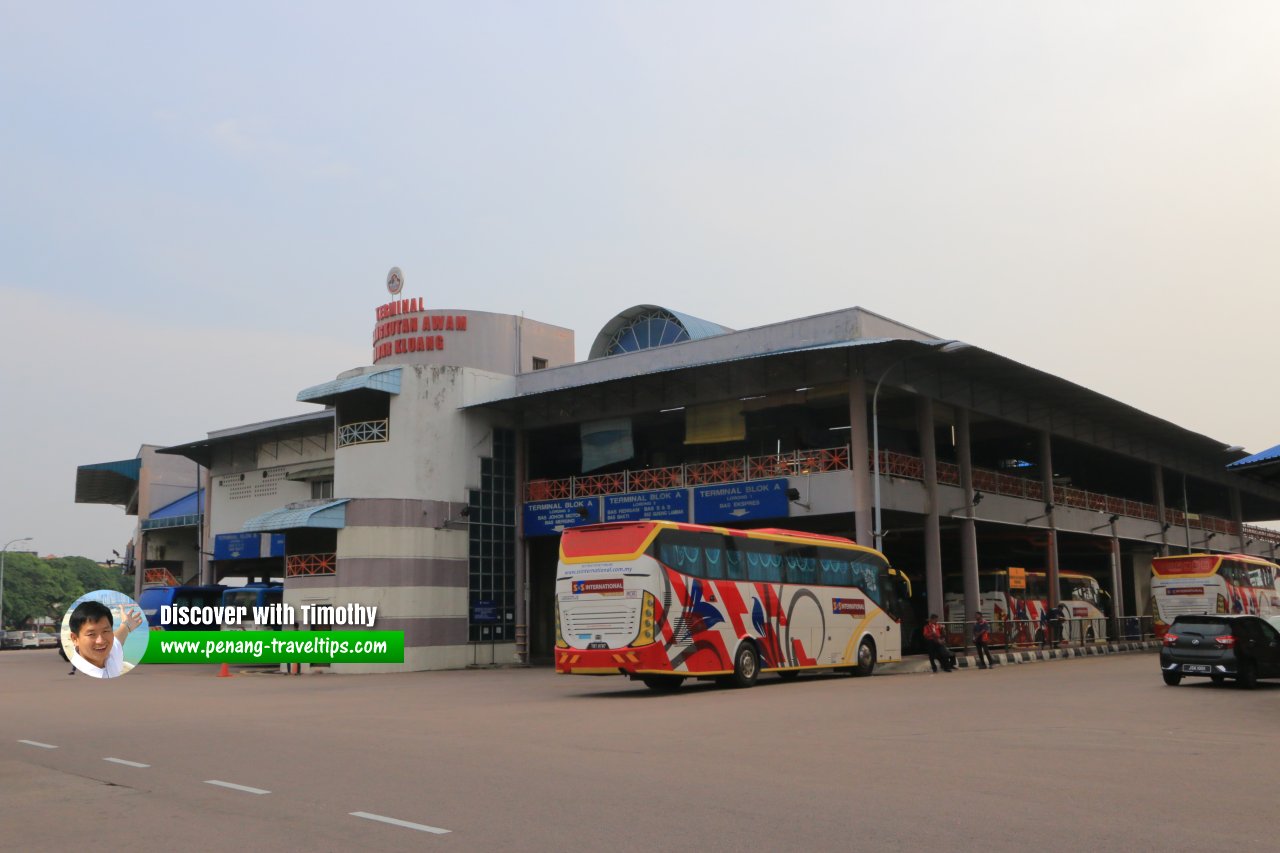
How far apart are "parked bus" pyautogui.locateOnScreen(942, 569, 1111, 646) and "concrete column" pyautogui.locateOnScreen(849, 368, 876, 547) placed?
16.9ft

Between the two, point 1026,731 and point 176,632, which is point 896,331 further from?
point 176,632

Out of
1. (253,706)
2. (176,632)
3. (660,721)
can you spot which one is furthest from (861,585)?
(176,632)

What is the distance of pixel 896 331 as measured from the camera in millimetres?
34531

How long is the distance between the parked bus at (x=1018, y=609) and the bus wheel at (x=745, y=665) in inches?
470

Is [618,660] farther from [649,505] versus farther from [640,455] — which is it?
[640,455]

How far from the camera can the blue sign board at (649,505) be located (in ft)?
118

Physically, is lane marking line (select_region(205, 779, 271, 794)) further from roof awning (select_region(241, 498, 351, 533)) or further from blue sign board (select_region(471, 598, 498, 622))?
blue sign board (select_region(471, 598, 498, 622))

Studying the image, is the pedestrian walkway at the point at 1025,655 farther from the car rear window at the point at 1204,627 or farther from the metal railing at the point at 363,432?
the metal railing at the point at 363,432

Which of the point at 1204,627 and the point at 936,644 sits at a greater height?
the point at 1204,627

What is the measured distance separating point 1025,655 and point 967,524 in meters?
4.48

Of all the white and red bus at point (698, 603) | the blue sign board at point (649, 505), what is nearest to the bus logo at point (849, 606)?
the white and red bus at point (698, 603)

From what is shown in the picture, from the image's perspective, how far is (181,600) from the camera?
48625 mm

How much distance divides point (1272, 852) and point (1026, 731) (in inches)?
299

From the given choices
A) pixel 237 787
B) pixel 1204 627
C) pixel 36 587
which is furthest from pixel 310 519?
pixel 36 587
